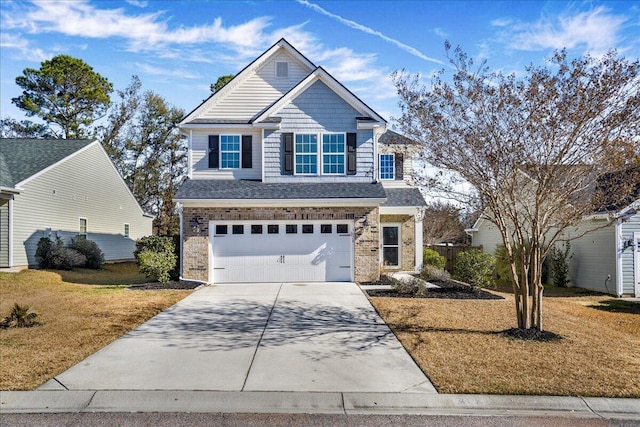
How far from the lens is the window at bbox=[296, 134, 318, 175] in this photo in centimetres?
1708

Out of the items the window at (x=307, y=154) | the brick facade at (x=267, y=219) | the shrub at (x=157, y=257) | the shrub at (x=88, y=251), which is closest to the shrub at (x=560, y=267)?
the brick facade at (x=267, y=219)

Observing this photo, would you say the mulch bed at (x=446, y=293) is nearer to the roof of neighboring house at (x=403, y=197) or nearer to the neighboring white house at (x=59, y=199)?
the roof of neighboring house at (x=403, y=197)

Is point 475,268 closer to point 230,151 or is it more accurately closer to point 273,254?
point 273,254

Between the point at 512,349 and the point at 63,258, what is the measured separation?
19331 millimetres

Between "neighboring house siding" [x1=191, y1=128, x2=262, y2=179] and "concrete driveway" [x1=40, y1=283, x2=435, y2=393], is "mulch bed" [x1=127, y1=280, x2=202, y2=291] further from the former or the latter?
"neighboring house siding" [x1=191, y1=128, x2=262, y2=179]

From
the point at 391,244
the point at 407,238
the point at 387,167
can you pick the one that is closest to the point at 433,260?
the point at 407,238

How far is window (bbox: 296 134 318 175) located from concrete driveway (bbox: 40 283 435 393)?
6.34 m

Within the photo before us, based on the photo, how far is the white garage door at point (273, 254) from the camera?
16047 mm

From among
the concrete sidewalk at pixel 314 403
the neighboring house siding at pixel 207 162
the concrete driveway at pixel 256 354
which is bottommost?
the concrete sidewalk at pixel 314 403

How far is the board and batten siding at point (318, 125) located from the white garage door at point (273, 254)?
199 centimetres

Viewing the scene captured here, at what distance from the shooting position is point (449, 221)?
37.4 metres

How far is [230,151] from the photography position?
17625mm

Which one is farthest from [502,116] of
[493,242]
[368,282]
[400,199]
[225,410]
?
[493,242]

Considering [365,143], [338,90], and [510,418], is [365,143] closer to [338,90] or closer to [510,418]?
[338,90]
